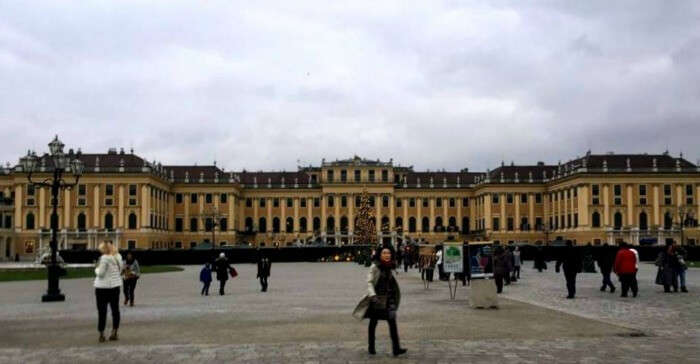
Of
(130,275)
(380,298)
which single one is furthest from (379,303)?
(130,275)

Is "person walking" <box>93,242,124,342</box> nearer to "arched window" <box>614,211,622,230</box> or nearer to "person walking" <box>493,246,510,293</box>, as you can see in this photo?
"person walking" <box>493,246,510,293</box>

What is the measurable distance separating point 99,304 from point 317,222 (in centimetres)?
10562

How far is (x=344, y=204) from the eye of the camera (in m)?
118

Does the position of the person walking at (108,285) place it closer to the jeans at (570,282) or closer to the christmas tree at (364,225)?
the jeans at (570,282)

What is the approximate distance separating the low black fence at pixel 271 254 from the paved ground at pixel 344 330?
37.2m

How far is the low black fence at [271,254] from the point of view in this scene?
209 ft

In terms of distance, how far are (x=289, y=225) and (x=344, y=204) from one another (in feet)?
28.9

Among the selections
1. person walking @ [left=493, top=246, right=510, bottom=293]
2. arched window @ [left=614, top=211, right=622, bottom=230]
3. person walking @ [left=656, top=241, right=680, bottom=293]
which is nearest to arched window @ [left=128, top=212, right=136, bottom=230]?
arched window @ [left=614, top=211, right=622, bottom=230]

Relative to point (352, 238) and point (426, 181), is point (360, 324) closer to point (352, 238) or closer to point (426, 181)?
point (352, 238)

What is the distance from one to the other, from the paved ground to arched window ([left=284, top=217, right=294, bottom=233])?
9374 cm

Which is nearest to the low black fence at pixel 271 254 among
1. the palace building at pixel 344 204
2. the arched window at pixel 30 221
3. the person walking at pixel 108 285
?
the palace building at pixel 344 204

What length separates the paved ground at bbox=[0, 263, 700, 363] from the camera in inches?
480

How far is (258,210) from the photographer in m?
120

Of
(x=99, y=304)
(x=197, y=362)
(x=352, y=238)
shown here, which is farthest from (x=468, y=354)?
(x=352, y=238)
